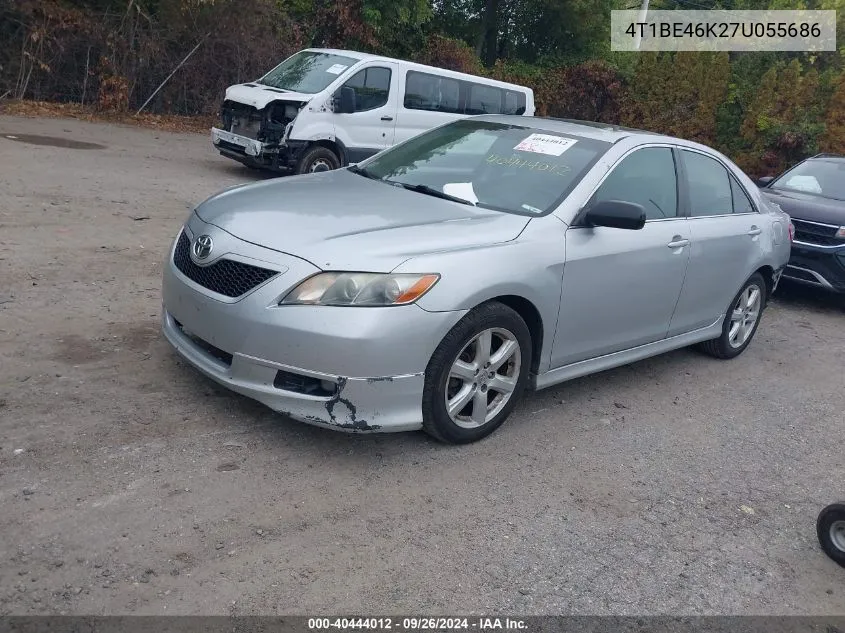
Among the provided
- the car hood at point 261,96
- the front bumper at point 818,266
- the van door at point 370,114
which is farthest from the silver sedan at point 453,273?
the van door at point 370,114

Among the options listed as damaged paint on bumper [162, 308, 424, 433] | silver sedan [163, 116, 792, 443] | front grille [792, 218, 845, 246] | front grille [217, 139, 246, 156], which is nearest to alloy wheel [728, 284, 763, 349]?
silver sedan [163, 116, 792, 443]

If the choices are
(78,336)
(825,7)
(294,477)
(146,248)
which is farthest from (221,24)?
(825,7)

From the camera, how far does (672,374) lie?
Answer: 19.9ft

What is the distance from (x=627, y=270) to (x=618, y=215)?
0.47m

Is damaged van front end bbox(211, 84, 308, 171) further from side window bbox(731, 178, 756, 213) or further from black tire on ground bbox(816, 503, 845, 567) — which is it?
black tire on ground bbox(816, 503, 845, 567)

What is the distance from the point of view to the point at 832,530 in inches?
147

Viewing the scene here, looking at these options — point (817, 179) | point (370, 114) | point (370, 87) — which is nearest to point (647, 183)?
point (817, 179)

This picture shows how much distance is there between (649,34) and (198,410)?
28.6 metres

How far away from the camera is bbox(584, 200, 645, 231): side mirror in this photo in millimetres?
4578

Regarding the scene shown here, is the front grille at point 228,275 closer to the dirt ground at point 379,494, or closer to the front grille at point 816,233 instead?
the dirt ground at point 379,494

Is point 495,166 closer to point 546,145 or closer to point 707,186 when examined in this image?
point 546,145

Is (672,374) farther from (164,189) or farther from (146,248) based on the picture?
(164,189)

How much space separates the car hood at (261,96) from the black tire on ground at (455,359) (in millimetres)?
8017

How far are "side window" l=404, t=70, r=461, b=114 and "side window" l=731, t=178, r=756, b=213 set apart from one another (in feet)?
23.6
